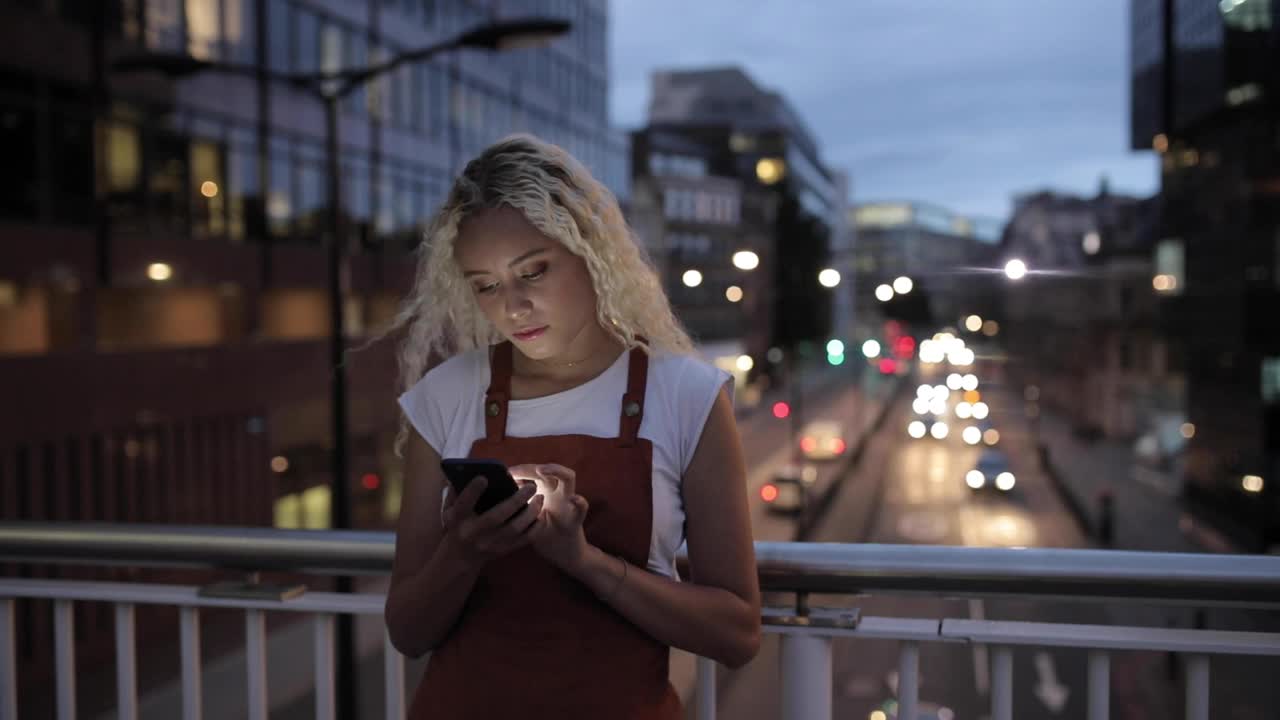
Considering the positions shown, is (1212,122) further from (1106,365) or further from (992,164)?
(992,164)

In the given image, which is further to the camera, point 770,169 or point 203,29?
point 770,169

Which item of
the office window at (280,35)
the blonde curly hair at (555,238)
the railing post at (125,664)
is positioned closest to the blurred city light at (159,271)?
the office window at (280,35)

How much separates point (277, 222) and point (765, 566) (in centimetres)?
2226

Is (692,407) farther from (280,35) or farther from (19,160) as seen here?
(280,35)

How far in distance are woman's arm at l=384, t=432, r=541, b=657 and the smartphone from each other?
0.01 metres

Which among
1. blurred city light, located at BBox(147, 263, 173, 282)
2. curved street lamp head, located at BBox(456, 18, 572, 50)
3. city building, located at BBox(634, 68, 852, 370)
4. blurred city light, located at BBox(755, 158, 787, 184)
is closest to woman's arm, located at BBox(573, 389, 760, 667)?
curved street lamp head, located at BBox(456, 18, 572, 50)

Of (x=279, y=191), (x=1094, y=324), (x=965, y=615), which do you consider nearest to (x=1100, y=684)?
(x=965, y=615)

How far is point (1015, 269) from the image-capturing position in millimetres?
3734

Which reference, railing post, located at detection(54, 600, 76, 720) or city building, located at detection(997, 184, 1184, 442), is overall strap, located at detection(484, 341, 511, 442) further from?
city building, located at detection(997, 184, 1184, 442)

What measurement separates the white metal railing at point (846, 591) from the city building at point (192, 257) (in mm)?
8981

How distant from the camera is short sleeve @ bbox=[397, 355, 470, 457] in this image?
5.96 feet

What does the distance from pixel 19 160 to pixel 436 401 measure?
17285 mm

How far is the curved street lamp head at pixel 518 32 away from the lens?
400 inches

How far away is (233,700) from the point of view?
4.02m
